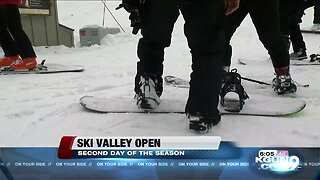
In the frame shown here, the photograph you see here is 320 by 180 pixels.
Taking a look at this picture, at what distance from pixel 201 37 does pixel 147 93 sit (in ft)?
0.79

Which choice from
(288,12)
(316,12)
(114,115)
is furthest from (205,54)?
(316,12)

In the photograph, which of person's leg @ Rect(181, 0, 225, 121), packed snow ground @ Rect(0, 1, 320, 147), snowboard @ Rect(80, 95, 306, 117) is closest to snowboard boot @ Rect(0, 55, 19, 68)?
packed snow ground @ Rect(0, 1, 320, 147)

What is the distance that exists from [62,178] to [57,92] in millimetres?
712

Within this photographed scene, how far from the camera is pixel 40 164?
20.8 inches

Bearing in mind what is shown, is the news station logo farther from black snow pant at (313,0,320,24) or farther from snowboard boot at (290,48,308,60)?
snowboard boot at (290,48,308,60)

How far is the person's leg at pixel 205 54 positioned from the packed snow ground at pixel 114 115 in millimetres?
64

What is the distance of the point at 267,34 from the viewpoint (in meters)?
1.08

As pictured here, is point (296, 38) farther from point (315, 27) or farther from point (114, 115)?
point (114, 115)

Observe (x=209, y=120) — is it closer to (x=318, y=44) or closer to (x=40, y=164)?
(x=40, y=164)

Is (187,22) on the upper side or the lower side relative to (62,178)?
upper

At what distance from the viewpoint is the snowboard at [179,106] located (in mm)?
895

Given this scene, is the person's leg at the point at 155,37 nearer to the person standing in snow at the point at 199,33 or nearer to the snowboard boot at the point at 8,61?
the person standing in snow at the point at 199,33

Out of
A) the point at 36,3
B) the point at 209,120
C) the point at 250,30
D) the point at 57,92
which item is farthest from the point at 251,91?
the point at 36,3

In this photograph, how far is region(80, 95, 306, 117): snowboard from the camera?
0.89m
